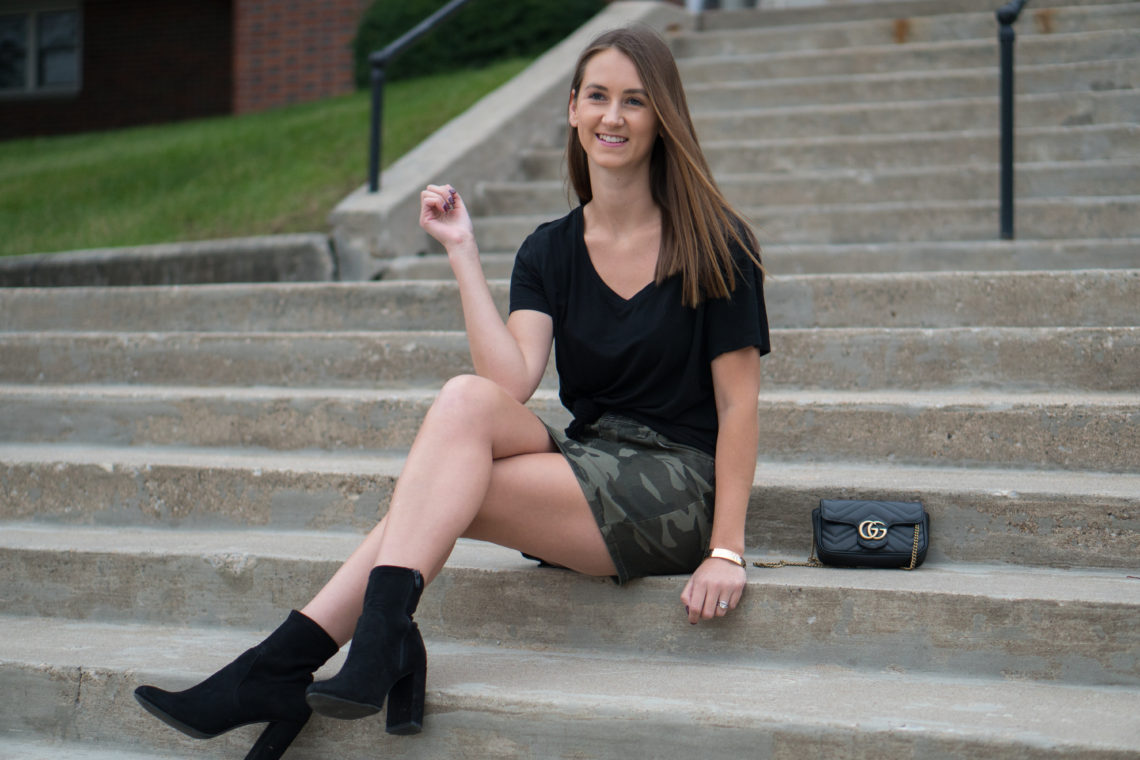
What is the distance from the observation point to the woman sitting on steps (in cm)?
220

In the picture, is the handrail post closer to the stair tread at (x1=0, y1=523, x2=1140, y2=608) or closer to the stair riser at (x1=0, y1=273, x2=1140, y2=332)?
the stair riser at (x1=0, y1=273, x2=1140, y2=332)

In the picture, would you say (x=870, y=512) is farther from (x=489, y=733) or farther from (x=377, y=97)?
(x=377, y=97)

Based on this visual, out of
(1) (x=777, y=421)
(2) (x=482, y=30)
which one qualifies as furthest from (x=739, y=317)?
(2) (x=482, y=30)

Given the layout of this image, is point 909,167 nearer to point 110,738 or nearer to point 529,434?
point 529,434

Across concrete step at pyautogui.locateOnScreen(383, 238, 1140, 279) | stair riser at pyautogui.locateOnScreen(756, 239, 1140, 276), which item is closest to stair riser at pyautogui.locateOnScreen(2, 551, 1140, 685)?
concrete step at pyautogui.locateOnScreen(383, 238, 1140, 279)

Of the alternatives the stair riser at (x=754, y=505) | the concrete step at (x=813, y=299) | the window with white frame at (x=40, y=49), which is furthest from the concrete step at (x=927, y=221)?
the window with white frame at (x=40, y=49)

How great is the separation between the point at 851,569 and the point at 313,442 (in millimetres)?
1624

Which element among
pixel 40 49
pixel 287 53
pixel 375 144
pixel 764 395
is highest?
pixel 40 49

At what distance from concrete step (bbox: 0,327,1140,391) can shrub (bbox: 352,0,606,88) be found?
16.6ft

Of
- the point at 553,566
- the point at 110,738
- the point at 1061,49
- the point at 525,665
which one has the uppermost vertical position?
the point at 1061,49

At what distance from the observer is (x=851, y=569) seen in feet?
8.42

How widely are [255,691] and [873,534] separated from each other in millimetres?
1353

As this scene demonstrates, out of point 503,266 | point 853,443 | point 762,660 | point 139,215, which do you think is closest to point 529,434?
point 762,660

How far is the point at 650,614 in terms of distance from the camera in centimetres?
250
